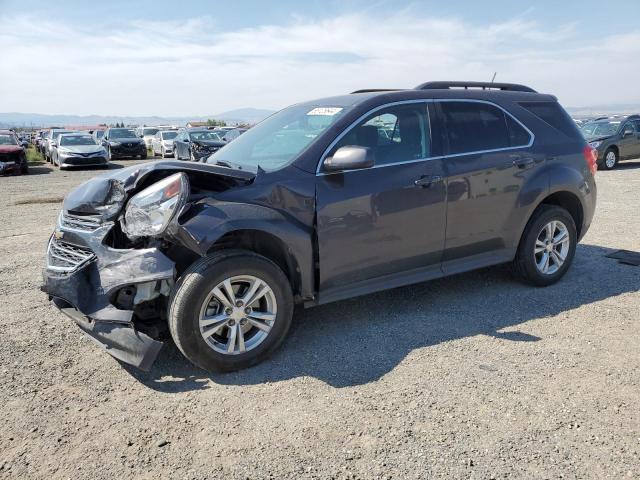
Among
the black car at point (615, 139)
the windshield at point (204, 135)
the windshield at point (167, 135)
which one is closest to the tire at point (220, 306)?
the black car at point (615, 139)

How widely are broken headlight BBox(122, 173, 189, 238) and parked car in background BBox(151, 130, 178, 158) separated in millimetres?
22842

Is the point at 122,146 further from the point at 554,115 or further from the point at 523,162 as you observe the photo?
the point at 523,162

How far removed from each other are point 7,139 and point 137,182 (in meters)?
19.9

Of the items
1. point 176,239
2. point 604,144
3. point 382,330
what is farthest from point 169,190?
point 604,144

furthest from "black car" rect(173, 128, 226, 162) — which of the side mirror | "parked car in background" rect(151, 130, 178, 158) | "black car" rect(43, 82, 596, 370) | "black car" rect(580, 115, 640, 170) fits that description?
the side mirror

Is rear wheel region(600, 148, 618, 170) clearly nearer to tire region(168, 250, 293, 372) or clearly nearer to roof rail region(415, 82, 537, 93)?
roof rail region(415, 82, 537, 93)

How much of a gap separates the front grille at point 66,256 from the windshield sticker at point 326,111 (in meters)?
2.06

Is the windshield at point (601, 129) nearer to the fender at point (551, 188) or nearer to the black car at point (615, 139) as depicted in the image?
the black car at point (615, 139)

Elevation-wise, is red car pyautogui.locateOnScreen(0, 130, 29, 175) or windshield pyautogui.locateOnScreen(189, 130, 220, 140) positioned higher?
windshield pyautogui.locateOnScreen(189, 130, 220, 140)

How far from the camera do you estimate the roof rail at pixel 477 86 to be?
14.6 ft

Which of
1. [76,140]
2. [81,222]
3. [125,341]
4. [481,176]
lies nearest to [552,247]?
[481,176]

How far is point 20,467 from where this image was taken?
2502 millimetres

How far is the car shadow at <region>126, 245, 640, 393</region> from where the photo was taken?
3.36 meters

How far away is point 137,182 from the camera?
3346 millimetres
